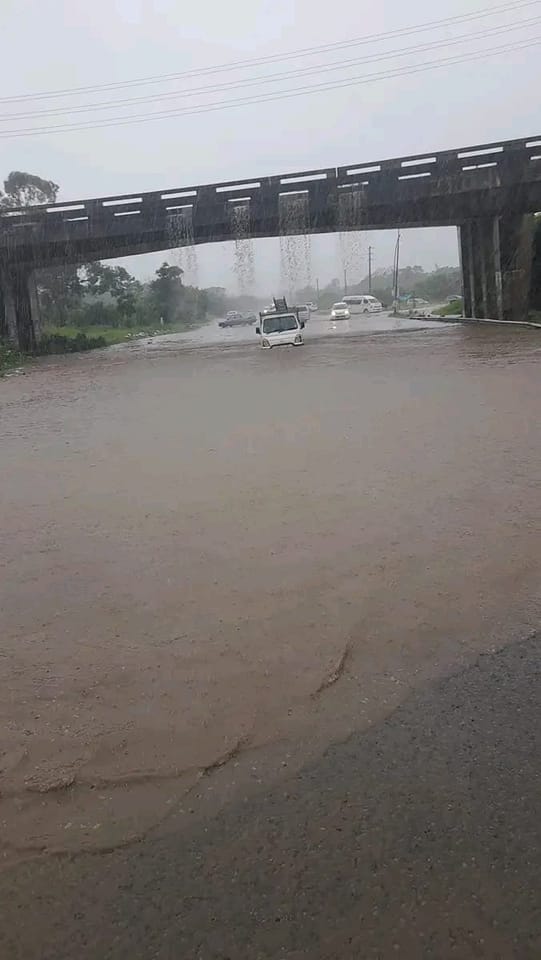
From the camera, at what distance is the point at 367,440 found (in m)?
9.34

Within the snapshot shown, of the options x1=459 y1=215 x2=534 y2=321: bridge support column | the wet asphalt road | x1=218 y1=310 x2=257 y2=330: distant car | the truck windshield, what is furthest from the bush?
the wet asphalt road

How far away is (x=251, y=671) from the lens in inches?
152

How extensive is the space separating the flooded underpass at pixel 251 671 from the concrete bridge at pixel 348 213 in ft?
75.0

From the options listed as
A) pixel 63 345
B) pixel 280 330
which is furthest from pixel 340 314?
pixel 280 330

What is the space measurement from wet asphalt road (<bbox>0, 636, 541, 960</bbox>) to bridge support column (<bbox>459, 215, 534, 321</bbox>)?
30459 millimetres

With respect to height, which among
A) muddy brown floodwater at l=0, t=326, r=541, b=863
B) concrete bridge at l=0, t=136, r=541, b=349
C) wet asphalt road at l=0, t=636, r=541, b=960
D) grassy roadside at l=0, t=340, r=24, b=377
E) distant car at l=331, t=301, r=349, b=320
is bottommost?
wet asphalt road at l=0, t=636, r=541, b=960

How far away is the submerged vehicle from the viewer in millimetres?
27609

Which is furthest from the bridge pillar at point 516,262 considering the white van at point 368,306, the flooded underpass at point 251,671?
the white van at point 368,306

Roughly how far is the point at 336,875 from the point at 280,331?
26.2 meters

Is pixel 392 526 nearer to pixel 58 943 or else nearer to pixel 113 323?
pixel 58 943

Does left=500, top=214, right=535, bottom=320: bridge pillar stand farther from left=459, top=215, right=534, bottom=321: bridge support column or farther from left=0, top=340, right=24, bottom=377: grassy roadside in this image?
left=0, top=340, right=24, bottom=377: grassy roadside

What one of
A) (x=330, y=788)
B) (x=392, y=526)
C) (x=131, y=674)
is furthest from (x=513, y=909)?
(x=392, y=526)

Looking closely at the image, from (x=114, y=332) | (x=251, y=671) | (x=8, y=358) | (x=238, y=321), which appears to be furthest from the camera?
(x=238, y=321)

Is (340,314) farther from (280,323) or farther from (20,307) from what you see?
(280,323)
